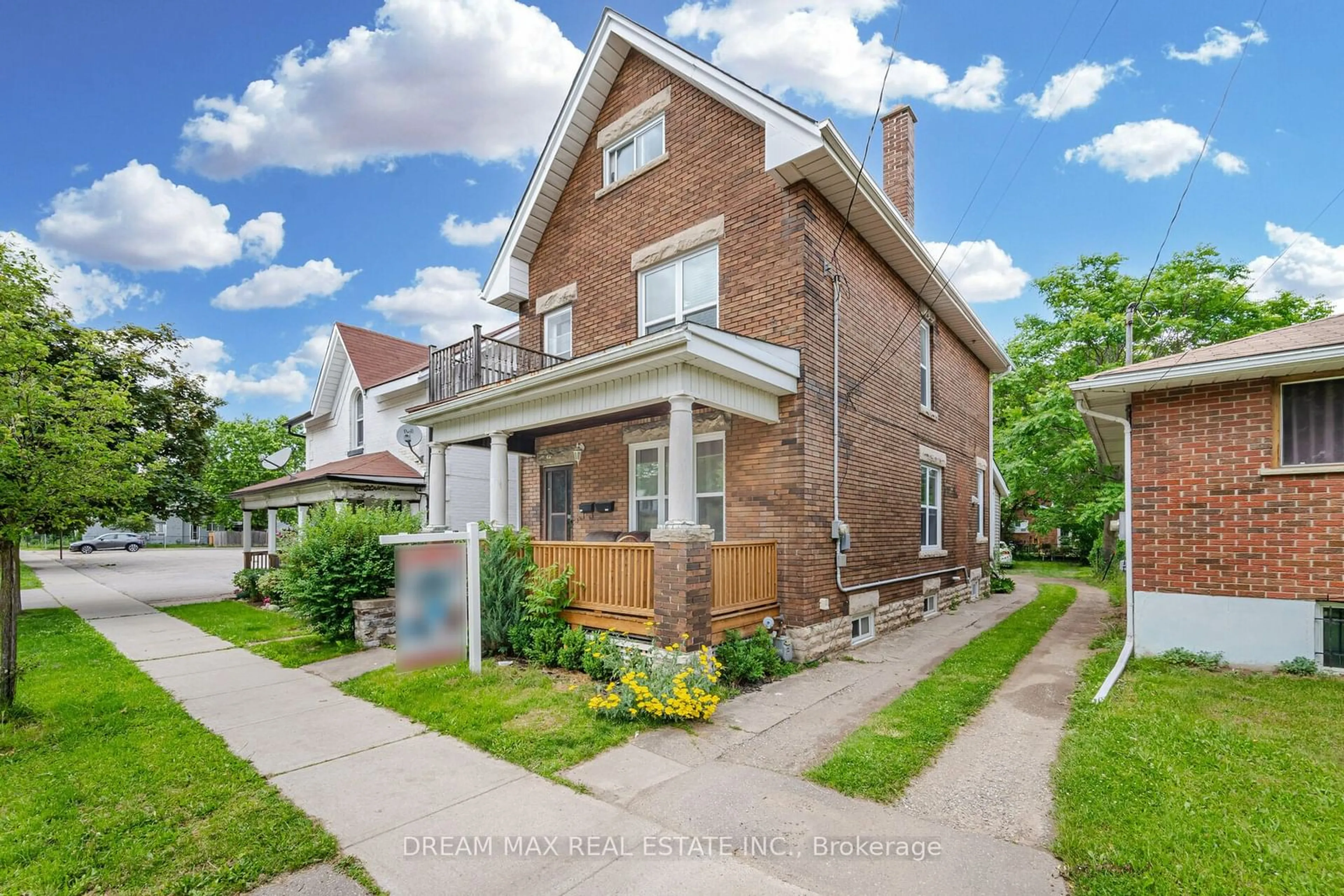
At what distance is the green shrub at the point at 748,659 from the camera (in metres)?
6.87

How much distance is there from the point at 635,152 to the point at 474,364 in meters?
4.67

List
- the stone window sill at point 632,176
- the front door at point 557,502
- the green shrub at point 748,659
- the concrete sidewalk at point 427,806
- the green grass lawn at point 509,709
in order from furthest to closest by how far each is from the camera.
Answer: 1. the front door at point 557,502
2. the stone window sill at point 632,176
3. the green shrub at point 748,659
4. the green grass lawn at point 509,709
5. the concrete sidewalk at point 427,806

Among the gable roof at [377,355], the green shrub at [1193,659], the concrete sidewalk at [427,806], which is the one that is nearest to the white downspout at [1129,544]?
the green shrub at [1193,659]

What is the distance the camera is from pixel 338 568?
9.39m

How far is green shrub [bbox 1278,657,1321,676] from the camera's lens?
6.23 meters

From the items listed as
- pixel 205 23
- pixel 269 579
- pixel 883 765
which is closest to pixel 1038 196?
pixel 883 765

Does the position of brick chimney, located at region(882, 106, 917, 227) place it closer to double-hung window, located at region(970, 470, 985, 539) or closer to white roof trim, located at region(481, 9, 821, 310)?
white roof trim, located at region(481, 9, 821, 310)

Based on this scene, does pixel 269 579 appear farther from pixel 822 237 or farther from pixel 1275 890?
pixel 1275 890

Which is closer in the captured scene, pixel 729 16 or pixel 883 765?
pixel 883 765

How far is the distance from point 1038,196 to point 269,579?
1760cm

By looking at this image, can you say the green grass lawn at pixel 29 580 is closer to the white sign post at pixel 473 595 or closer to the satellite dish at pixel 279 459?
the satellite dish at pixel 279 459

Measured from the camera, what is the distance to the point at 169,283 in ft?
66.5

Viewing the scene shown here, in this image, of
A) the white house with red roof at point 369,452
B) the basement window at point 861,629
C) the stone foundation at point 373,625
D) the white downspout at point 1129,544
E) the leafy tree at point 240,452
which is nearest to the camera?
the white downspout at point 1129,544

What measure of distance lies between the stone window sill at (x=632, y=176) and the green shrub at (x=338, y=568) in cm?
670
